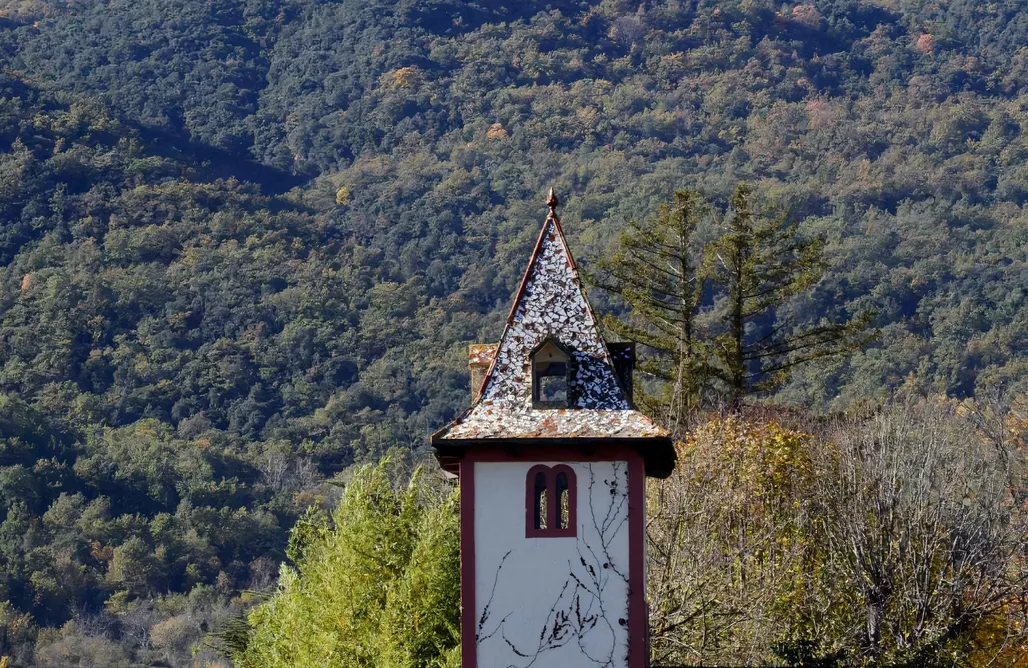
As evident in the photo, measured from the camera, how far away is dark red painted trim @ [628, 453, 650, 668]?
2181cm

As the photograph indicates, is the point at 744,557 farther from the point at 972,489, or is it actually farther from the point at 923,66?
the point at 923,66

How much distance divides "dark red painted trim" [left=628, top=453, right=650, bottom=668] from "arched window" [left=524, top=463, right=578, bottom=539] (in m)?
0.74

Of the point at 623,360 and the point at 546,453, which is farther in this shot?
the point at 623,360

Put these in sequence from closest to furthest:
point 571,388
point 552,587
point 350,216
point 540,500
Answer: point 552,587, point 540,500, point 571,388, point 350,216

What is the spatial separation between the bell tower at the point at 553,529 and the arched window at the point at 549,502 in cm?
1

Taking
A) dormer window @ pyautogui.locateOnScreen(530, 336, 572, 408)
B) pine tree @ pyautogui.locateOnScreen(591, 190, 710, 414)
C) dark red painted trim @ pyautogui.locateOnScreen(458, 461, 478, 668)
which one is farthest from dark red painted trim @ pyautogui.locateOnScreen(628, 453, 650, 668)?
pine tree @ pyautogui.locateOnScreen(591, 190, 710, 414)

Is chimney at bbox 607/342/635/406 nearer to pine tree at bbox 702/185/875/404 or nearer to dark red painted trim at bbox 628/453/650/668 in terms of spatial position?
dark red painted trim at bbox 628/453/650/668

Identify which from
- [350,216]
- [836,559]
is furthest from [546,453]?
[350,216]

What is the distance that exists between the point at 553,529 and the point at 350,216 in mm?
98783

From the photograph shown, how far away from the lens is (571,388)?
74.4ft

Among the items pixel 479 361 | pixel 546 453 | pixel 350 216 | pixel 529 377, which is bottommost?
pixel 546 453

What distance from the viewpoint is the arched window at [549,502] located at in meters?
21.9

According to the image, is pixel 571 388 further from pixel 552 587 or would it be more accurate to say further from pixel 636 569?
pixel 552 587

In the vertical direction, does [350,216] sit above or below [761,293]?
above
